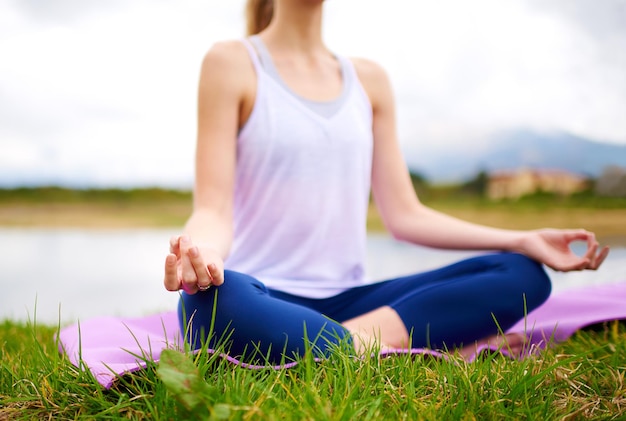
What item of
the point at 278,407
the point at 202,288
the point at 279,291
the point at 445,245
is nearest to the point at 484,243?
the point at 445,245

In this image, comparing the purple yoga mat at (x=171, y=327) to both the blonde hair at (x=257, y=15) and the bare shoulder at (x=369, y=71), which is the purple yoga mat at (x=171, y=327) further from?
the blonde hair at (x=257, y=15)

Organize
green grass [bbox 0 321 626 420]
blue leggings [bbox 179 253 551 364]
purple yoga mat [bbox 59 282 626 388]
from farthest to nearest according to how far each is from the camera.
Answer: purple yoga mat [bbox 59 282 626 388] → blue leggings [bbox 179 253 551 364] → green grass [bbox 0 321 626 420]

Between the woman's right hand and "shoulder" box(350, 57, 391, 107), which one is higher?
"shoulder" box(350, 57, 391, 107)

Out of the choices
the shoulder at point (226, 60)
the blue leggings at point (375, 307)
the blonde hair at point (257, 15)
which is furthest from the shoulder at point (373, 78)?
the blue leggings at point (375, 307)

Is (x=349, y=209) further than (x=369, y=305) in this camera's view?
Yes

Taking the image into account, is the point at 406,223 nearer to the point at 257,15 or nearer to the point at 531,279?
the point at 531,279

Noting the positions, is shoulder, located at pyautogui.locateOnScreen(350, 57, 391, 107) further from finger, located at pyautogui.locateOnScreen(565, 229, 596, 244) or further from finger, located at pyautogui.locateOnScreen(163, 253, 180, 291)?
finger, located at pyautogui.locateOnScreen(163, 253, 180, 291)

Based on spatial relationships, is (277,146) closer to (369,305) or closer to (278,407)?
(369,305)

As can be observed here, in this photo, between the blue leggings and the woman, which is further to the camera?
the woman

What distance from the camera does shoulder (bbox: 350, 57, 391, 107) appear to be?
6.81 feet

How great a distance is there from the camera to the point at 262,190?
1.79 m

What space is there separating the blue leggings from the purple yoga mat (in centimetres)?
8

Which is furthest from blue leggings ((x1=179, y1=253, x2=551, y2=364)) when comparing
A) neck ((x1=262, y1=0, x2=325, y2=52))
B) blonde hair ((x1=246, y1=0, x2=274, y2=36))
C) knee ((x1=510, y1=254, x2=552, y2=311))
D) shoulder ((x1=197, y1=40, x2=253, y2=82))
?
blonde hair ((x1=246, y1=0, x2=274, y2=36))

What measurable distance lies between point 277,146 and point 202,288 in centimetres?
62
